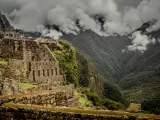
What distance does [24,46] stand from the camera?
153ft

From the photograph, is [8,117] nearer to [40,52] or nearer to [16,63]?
[16,63]

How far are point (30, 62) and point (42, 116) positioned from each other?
31.5 m

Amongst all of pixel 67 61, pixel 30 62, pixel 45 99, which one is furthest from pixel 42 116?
pixel 67 61

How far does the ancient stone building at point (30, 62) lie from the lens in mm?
39219

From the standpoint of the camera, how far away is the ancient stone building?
129ft

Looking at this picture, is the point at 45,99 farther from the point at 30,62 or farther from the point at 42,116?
the point at 30,62

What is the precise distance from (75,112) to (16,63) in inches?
1151

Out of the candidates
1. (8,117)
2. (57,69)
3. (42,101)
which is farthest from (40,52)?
(8,117)

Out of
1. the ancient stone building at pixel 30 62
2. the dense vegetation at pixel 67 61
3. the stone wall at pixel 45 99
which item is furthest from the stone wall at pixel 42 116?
the dense vegetation at pixel 67 61

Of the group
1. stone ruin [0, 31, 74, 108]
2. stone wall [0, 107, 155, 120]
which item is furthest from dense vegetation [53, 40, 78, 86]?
stone wall [0, 107, 155, 120]

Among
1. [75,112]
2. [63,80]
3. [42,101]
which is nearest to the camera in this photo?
[75,112]

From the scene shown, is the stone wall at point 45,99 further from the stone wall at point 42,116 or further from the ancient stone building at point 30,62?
the ancient stone building at point 30,62

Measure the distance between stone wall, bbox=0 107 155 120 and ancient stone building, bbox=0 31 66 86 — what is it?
24.5 m

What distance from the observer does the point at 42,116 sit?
36.4ft
